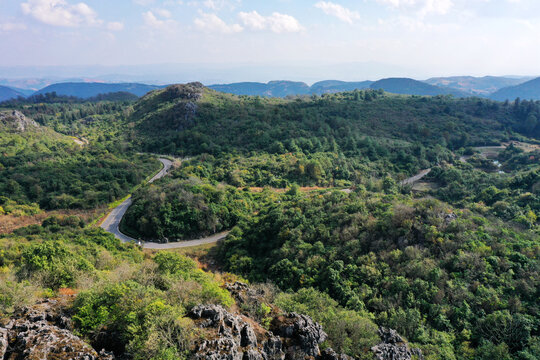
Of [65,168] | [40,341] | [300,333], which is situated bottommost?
[65,168]

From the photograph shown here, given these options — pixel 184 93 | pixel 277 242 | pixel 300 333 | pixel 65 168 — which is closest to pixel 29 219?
pixel 65 168

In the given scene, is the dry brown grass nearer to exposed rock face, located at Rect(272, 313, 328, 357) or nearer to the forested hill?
the forested hill

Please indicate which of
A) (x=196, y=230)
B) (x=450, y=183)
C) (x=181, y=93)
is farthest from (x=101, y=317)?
(x=181, y=93)

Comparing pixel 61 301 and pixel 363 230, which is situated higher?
pixel 61 301

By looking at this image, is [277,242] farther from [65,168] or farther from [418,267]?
[65,168]

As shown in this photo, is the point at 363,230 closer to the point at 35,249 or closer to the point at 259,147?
the point at 35,249

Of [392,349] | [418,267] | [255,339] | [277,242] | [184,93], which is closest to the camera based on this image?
[255,339]

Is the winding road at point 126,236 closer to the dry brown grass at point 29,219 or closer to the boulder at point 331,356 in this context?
the dry brown grass at point 29,219
